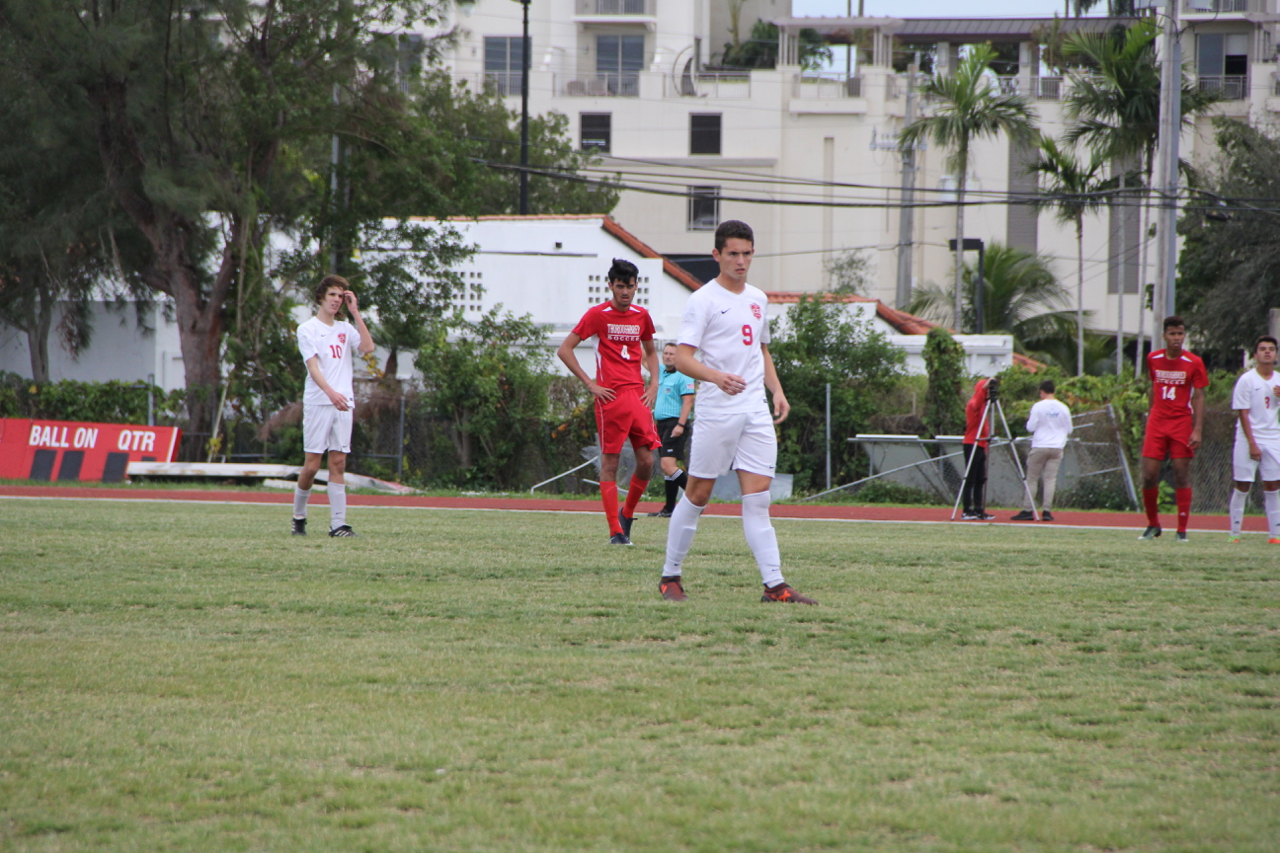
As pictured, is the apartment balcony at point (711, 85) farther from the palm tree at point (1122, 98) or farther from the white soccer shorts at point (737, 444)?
the white soccer shorts at point (737, 444)

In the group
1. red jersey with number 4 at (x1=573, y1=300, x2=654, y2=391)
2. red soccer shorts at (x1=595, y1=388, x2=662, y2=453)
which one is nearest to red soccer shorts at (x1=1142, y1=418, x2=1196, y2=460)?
red soccer shorts at (x1=595, y1=388, x2=662, y2=453)

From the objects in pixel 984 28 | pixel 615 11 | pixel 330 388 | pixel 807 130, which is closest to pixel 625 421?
pixel 330 388

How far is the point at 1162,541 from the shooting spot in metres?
12.3

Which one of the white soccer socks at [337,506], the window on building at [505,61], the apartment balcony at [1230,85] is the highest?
the window on building at [505,61]

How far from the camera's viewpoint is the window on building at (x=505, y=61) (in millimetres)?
53875

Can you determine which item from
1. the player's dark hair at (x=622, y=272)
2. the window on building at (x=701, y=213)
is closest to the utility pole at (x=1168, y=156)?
the player's dark hair at (x=622, y=272)

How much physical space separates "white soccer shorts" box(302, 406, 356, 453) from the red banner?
43.5 feet

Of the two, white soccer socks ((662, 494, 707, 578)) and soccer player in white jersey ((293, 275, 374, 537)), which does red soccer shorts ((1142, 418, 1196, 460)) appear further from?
soccer player in white jersey ((293, 275, 374, 537))

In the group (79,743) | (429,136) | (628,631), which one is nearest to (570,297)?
(429,136)

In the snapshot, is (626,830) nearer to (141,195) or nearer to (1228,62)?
(141,195)

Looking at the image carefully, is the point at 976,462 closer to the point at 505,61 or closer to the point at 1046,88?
the point at 1046,88

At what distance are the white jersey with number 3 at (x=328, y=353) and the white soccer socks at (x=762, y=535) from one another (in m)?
4.91

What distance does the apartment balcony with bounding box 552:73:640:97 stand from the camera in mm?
52781

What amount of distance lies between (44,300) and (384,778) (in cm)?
2756
